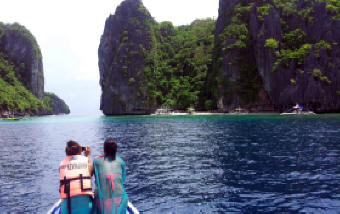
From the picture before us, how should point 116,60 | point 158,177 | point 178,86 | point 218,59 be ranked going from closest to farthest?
→ point 158,177 → point 218,59 → point 178,86 → point 116,60

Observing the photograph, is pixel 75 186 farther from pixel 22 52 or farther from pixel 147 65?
pixel 22 52

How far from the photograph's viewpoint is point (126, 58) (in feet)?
440

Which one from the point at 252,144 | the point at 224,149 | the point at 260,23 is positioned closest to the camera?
the point at 224,149

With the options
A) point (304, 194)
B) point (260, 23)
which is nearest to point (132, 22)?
point (260, 23)

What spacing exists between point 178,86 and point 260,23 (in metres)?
46.1

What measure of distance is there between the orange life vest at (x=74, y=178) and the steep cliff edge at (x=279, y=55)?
8580 centimetres


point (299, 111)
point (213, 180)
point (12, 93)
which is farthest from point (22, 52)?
point (213, 180)

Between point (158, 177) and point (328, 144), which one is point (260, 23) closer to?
point (328, 144)

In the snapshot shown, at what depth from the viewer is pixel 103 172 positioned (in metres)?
5.42

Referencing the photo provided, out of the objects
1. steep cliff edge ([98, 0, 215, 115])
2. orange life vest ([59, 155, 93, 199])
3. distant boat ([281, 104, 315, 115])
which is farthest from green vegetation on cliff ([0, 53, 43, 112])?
orange life vest ([59, 155, 93, 199])

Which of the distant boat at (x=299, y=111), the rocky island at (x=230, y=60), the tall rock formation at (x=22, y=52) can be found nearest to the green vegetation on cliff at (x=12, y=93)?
the tall rock formation at (x=22, y=52)

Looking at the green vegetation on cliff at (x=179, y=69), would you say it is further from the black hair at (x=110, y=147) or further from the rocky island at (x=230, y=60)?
the black hair at (x=110, y=147)

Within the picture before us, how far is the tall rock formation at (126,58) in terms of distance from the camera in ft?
424

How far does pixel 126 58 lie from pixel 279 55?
243 feet
